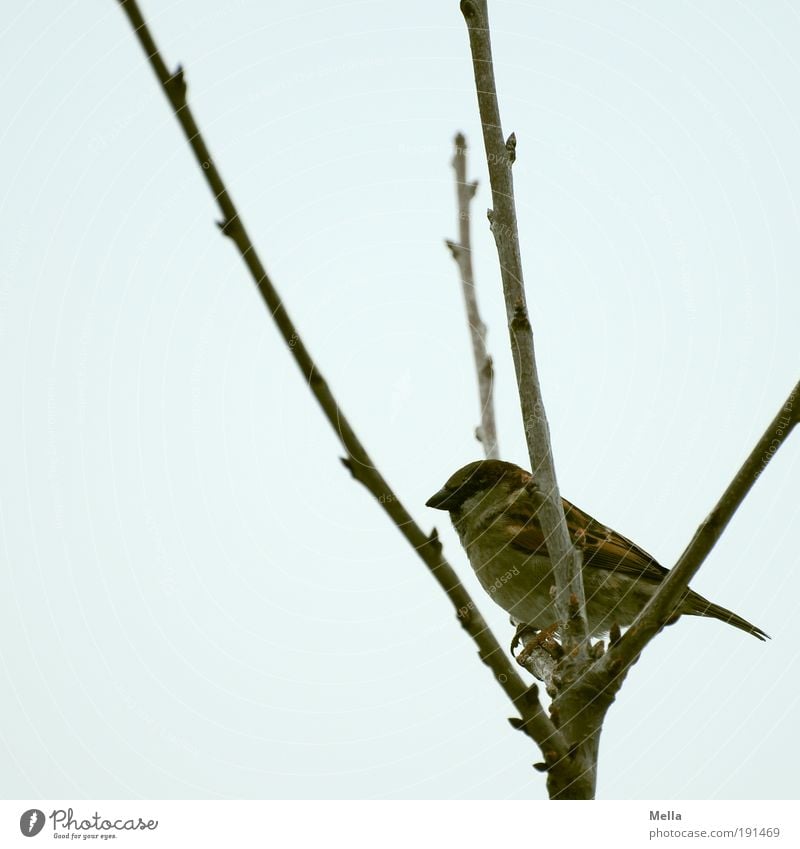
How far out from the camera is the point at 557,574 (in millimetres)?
3166

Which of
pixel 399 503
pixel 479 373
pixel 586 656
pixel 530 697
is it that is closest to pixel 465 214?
pixel 479 373

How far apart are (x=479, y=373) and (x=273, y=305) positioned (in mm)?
2920

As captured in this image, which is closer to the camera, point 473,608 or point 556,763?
point 473,608

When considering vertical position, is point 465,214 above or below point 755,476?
above

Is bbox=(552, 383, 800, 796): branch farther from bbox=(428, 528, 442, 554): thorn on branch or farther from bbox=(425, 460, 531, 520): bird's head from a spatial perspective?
bbox=(425, 460, 531, 520): bird's head

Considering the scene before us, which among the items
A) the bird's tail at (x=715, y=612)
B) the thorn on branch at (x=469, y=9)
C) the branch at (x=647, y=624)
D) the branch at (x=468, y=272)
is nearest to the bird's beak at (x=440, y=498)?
the branch at (x=468, y=272)

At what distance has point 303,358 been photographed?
1.75m

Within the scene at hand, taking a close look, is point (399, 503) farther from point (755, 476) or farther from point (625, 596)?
point (625, 596)

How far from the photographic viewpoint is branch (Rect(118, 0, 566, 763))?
1.69m

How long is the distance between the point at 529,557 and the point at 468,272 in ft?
5.04

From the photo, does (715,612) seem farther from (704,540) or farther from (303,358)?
(303,358)

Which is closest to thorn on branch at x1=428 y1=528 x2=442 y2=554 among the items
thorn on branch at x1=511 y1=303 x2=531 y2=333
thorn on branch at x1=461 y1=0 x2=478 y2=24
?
thorn on branch at x1=511 y1=303 x2=531 y2=333

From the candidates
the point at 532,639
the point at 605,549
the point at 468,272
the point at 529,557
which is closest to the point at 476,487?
the point at 529,557

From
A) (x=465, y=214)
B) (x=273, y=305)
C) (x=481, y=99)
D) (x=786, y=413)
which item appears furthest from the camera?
(x=465, y=214)
